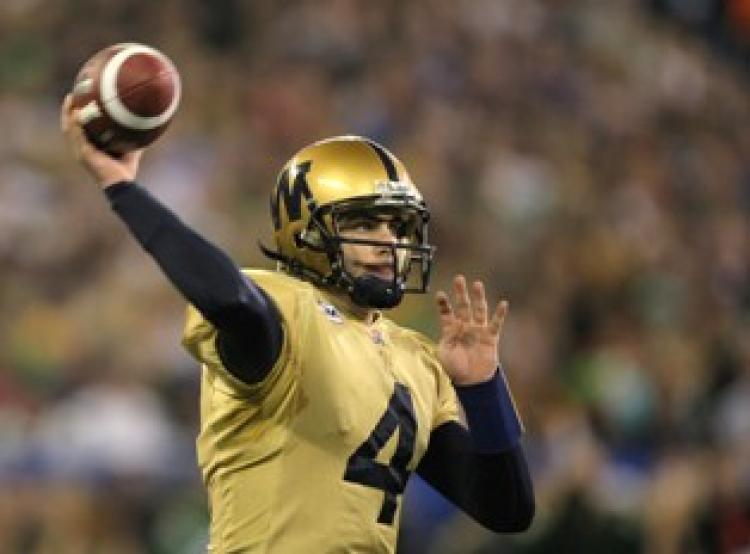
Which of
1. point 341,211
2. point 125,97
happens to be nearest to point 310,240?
point 341,211

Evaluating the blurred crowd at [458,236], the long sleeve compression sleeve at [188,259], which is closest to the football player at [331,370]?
the long sleeve compression sleeve at [188,259]

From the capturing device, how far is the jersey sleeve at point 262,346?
378 cm

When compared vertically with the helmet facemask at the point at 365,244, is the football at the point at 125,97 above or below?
above

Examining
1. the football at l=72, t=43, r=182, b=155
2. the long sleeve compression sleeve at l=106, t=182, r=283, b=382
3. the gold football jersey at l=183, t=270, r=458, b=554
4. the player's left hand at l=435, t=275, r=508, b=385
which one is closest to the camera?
the long sleeve compression sleeve at l=106, t=182, r=283, b=382

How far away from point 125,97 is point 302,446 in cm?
73

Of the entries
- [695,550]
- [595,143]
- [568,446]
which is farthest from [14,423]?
[595,143]

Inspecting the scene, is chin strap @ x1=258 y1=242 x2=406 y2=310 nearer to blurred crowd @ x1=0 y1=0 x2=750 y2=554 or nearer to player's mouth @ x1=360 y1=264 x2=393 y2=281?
player's mouth @ x1=360 y1=264 x2=393 y2=281

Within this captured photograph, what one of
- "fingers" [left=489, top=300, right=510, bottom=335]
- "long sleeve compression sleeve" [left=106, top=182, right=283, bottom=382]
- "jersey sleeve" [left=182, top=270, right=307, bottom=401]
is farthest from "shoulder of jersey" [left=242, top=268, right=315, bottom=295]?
"fingers" [left=489, top=300, right=510, bottom=335]

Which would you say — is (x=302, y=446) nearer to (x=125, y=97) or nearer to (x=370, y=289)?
(x=370, y=289)

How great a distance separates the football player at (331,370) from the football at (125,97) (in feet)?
0.10

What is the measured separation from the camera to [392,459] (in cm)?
412

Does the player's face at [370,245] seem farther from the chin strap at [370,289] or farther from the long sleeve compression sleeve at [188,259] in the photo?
the long sleeve compression sleeve at [188,259]

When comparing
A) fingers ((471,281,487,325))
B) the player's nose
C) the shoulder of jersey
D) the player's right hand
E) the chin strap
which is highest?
the player's right hand

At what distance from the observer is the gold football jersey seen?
393 cm
